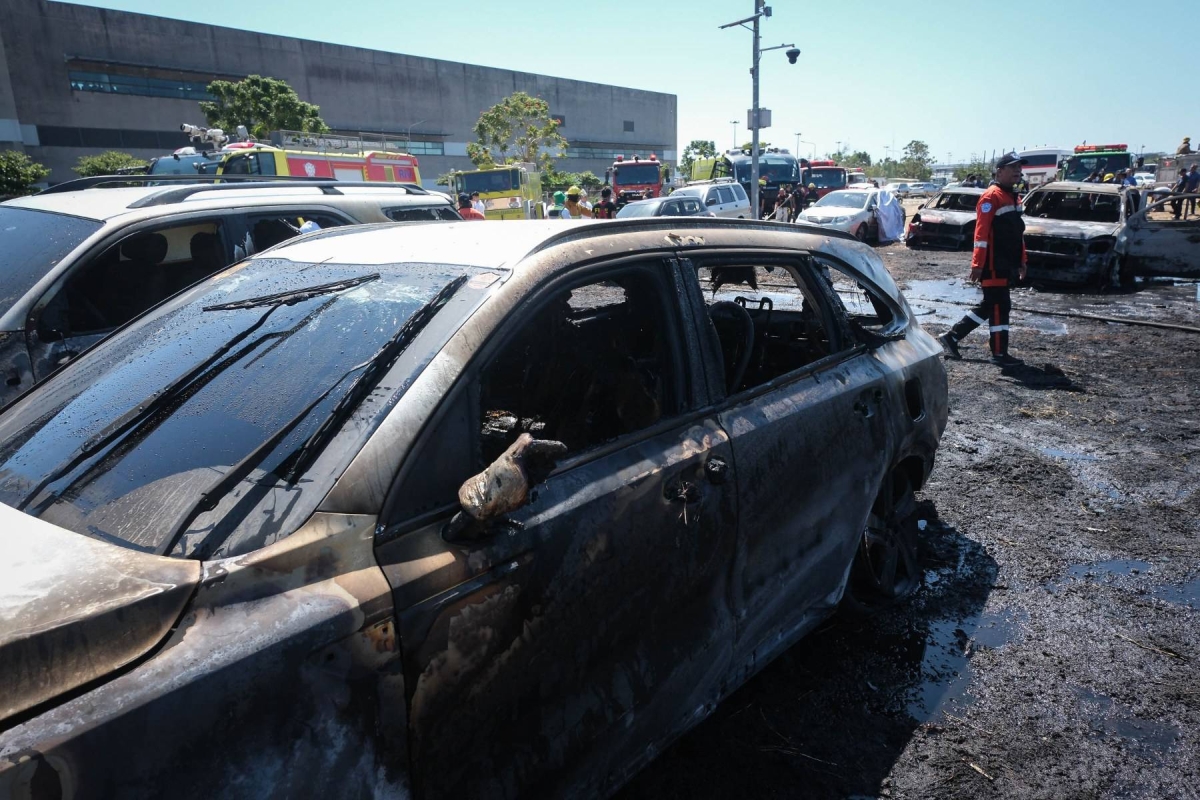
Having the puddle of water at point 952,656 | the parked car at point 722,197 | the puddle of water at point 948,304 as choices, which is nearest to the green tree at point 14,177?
the parked car at point 722,197

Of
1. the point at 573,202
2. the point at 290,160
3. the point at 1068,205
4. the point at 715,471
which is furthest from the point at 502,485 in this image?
the point at 290,160

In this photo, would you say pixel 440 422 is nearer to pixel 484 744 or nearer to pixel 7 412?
pixel 484 744

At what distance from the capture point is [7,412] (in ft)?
7.41

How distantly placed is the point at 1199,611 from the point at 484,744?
3.53 meters

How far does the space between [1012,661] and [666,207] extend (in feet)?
48.8

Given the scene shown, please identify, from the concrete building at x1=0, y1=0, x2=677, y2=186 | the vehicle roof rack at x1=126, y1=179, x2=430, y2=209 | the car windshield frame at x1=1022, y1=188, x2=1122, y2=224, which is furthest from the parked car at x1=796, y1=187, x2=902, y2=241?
the concrete building at x1=0, y1=0, x2=677, y2=186

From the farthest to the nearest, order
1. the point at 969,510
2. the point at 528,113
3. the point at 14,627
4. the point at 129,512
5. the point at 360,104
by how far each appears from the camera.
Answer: the point at 360,104 < the point at 528,113 < the point at 969,510 < the point at 129,512 < the point at 14,627

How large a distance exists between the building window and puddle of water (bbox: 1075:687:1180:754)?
53.8 m

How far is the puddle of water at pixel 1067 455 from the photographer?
5.20 meters

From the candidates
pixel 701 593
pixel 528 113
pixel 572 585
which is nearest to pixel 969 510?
pixel 701 593

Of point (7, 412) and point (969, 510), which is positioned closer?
point (7, 412)

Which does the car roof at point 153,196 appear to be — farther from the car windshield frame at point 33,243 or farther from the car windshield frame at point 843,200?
the car windshield frame at point 843,200

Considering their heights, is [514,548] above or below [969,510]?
above

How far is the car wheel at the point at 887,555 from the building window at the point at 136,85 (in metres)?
52.7
